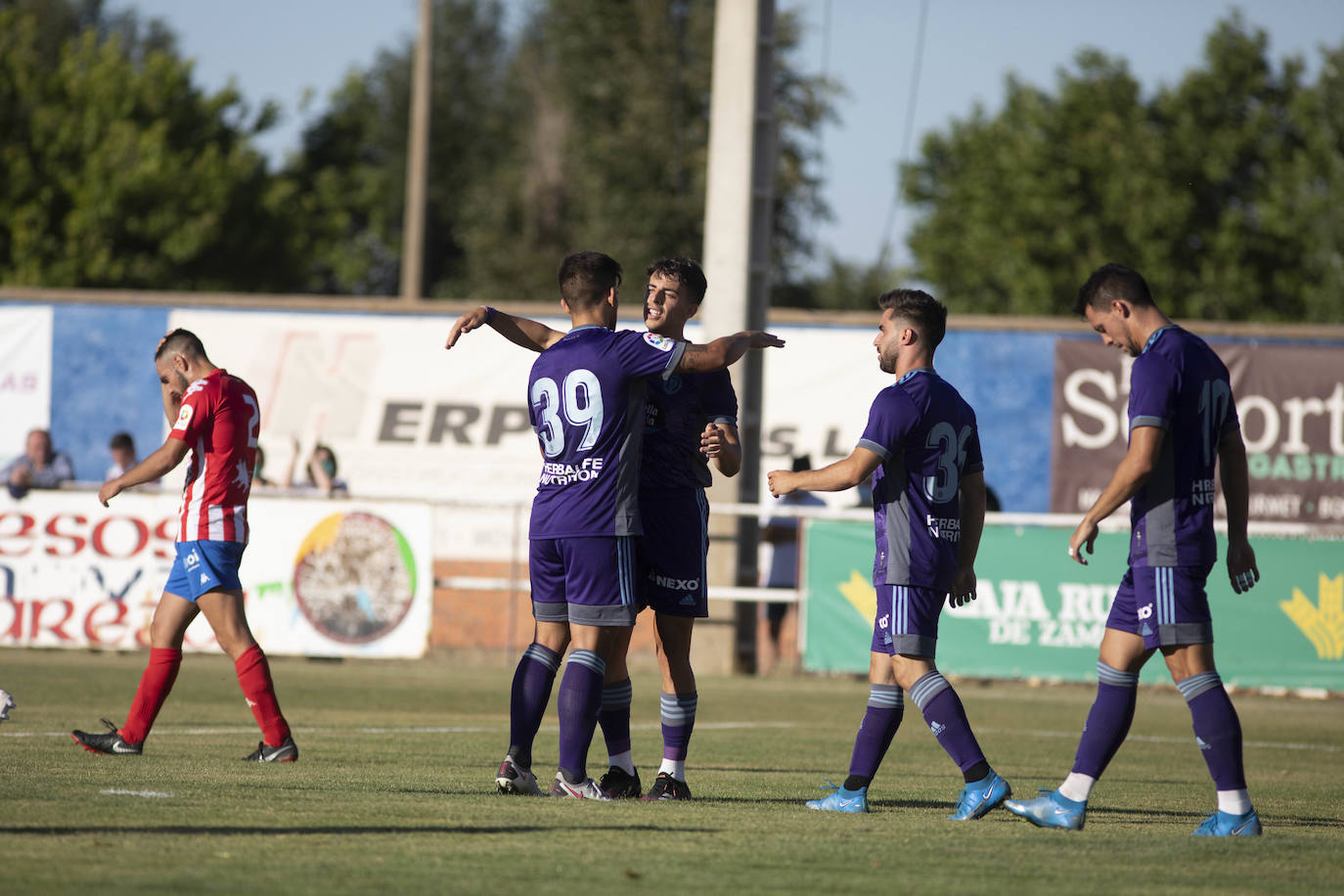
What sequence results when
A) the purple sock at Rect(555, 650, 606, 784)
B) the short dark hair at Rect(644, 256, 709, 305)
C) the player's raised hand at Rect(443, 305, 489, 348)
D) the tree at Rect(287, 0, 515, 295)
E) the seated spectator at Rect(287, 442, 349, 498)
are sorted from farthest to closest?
the tree at Rect(287, 0, 515, 295) → the seated spectator at Rect(287, 442, 349, 498) → the short dark hair at Rect(644, 256, 709, 305) → the player's raised hand at Rect(443, 305, 489, 348) → the purple sock at Rect(555, 650, 606, 784)

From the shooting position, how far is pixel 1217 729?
6.39m

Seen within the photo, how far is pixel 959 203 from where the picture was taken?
57.1 metres

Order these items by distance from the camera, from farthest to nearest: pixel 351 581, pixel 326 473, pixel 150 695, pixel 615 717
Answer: pixel 326 473, pixel 351 581, pixel 150 695, pixel 615 717

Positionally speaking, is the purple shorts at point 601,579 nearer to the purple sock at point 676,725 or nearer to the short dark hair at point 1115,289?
the purple sock at point 676,725

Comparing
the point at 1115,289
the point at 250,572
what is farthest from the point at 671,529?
the point at 250,572

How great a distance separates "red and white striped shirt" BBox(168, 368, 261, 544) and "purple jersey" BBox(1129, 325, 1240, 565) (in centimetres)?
444

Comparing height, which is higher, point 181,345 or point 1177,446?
point 181,345

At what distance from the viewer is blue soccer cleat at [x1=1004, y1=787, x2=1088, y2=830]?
21.3ft

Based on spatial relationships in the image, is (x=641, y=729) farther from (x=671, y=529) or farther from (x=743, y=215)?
(x=743, y=215)

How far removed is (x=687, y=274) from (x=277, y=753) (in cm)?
319

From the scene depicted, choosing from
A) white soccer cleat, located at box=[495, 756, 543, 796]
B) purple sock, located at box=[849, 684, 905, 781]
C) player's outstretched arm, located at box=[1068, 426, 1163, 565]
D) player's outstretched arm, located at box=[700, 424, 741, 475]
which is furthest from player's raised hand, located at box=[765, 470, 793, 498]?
white soccer cleat, located at box=[495, 756, 543, 796]

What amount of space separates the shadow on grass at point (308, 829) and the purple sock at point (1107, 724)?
1503 mm

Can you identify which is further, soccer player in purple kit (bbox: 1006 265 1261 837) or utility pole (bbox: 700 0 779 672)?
utility pole (bbox: 700 0 779 672)

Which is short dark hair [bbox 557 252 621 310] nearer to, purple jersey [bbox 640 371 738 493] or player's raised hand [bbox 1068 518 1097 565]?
purple jersey [bbox 640 371 738 493]
